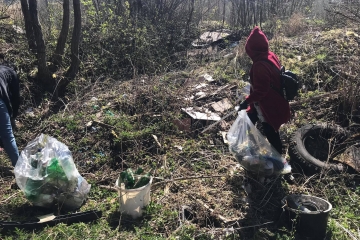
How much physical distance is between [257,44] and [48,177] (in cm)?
262

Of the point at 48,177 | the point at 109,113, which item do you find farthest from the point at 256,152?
the point at 109,113

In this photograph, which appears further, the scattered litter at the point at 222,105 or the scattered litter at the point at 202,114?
the scattered litter at the point at 222,105

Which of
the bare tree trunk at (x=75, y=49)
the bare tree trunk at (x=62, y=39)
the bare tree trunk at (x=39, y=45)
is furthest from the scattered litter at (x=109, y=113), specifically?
the bare tree trunk at (x=62, y=39)

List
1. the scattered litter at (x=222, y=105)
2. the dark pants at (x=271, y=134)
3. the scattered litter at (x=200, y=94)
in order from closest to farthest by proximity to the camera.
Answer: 1. the dark pants at (x=271, y=134)
2. the scattered litter at (x=222, y=105)
3. the scattered litter at (x=200, y=94)

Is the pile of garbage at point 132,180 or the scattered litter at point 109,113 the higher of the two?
the pile of garbage at point 132,180

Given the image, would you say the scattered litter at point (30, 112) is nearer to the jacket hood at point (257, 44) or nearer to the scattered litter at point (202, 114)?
the scattered litter at point (202, 114)

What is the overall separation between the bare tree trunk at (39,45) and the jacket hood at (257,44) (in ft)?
12.5

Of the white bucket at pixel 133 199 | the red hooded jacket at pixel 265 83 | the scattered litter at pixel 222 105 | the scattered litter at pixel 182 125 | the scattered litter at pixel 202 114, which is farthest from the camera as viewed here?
the scattered litter at pixel 222 105

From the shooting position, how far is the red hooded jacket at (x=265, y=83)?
336 cm

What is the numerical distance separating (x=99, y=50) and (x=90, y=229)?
5302mm

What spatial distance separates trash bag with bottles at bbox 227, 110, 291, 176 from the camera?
3484 millimetres

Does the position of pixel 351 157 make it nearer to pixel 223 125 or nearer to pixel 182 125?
pixel 223 125

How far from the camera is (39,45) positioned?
213 inches

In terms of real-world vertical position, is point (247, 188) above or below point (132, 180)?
below
